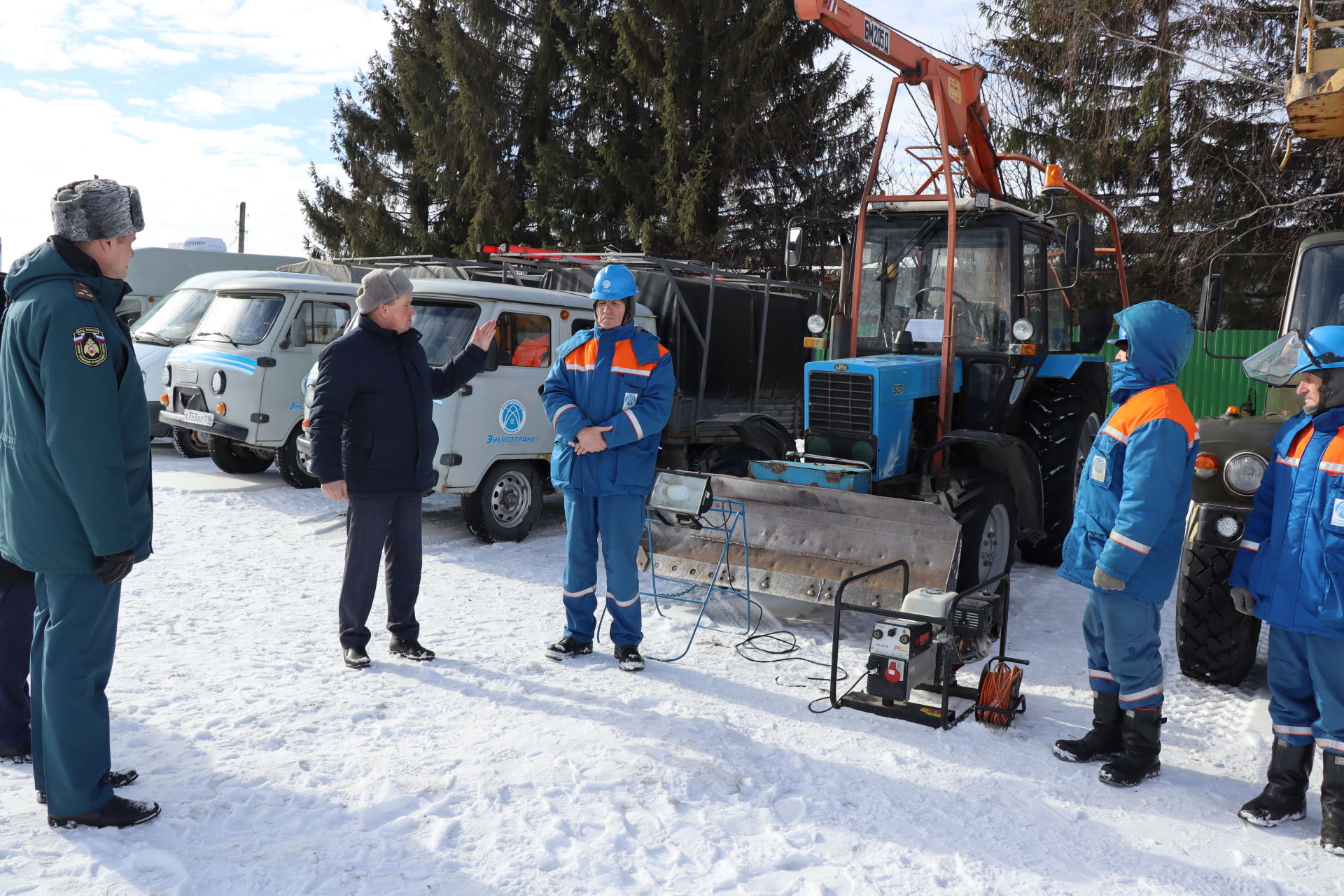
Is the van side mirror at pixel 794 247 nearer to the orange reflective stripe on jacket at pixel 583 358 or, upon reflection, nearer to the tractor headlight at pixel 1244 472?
the orange reflective stripe on jacket at pixel 583 358

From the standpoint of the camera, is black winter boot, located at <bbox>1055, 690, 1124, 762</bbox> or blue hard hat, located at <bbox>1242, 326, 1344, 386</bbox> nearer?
blue hard hat, located at <bbox>1242, 326, 1344, 386</bbox>

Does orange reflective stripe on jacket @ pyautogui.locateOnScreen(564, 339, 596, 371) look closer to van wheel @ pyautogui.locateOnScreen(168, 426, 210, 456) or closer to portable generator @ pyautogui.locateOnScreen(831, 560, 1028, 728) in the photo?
portable generator @ pyautogui.locateOnScreen(831, 560, 1028, 728)

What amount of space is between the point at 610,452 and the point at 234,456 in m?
6.66

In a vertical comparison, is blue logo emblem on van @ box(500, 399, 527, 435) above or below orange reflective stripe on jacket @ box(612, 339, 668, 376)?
below

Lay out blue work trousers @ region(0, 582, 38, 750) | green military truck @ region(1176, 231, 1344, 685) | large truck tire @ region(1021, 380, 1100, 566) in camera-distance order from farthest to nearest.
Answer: large truck tire @ region(1021, 380, 1100, 566) → green military truck @ region(1176, 231, 1344, 685) → blue work trousers @ region(0, 582, 38, 750)

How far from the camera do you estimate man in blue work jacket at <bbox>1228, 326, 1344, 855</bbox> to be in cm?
313

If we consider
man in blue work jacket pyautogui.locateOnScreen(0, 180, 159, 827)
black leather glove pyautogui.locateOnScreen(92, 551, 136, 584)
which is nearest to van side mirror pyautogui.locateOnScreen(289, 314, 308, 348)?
man in blue work jacket pyautogui.locateOnScreen(0, 180, 159, 827)

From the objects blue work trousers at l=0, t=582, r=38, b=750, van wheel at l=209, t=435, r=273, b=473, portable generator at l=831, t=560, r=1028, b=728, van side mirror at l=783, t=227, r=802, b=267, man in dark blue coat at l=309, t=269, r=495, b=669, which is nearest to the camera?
blue work trousers at l=0, t=582, r=38, b=750

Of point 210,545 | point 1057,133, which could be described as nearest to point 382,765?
point 210,545

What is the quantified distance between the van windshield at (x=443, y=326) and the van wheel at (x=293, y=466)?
2.13 metres

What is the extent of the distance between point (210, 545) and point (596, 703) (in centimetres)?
411

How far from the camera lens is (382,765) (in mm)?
3545

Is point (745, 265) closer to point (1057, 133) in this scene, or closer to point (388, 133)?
point (1057, 133)

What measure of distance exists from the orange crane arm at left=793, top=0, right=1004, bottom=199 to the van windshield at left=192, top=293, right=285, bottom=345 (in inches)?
217
